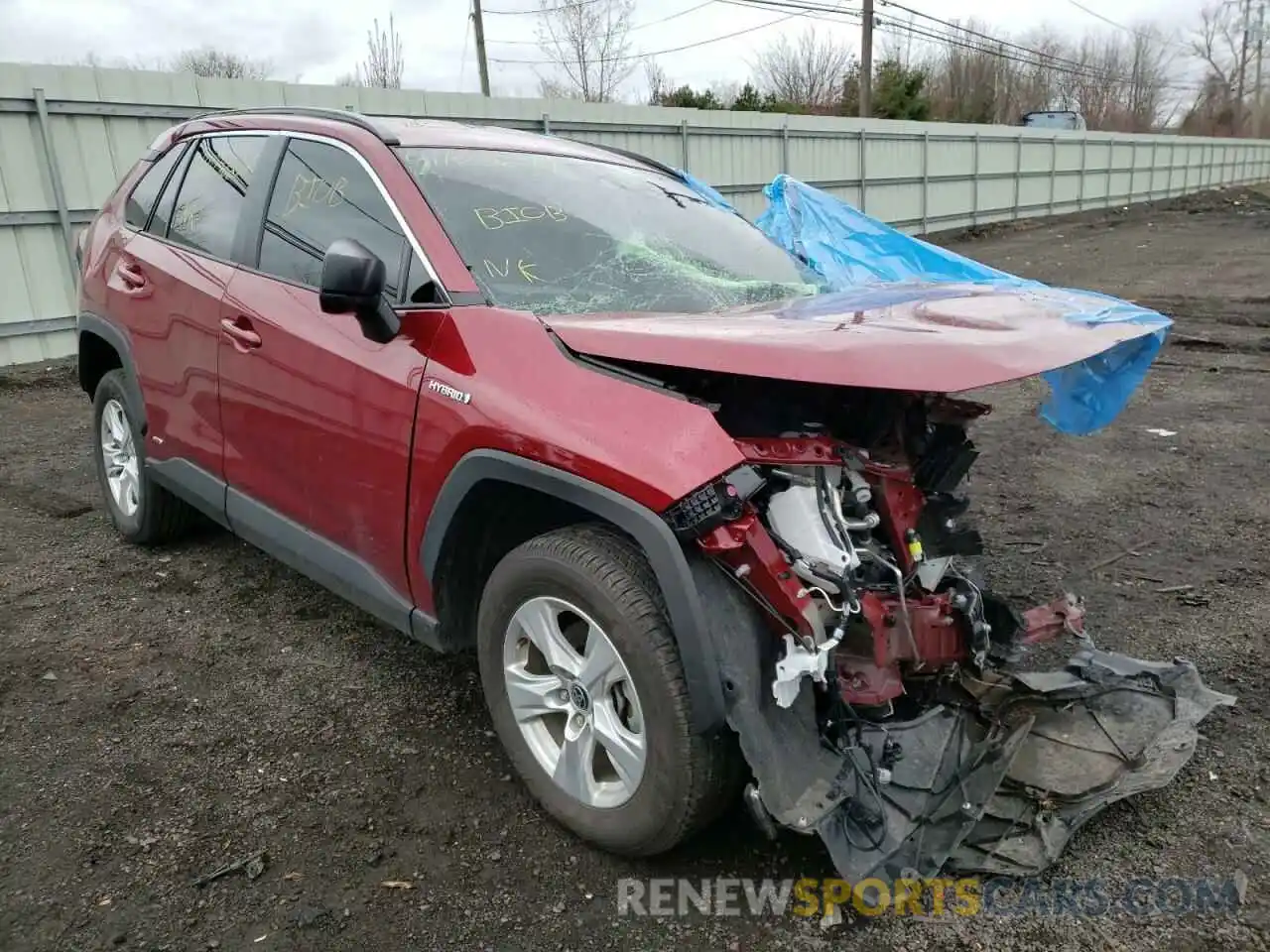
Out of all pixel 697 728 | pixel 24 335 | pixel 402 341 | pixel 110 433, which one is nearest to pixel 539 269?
pixel 402 341

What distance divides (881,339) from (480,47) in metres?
28.9

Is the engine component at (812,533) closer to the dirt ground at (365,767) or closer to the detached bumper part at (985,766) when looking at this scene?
the detached bumper part at (985,766)

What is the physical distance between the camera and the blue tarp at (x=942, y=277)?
114 inches

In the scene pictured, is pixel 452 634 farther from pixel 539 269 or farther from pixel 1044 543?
pixel 1044 543

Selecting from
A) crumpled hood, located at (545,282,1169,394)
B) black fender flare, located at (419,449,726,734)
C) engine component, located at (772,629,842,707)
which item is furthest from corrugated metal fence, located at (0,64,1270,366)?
engine component, located at (772,629,842,707)

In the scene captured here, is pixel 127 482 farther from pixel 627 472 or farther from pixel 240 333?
pixel 627 472

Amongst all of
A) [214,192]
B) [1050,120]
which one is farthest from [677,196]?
[1050,120]

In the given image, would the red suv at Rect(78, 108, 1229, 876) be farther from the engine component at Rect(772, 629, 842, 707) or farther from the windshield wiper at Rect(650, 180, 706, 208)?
the windshield wiper at Rect(650, 180, 706, 208)

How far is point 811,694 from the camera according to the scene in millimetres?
2348

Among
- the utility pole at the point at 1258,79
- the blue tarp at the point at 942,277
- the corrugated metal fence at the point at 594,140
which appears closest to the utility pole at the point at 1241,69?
the utility pole at the point at 1258,79

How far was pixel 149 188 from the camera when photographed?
4379 millimetres

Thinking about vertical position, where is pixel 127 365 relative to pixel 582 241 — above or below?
below

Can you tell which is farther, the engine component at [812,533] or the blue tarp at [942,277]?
the blue tarp at [942,277]

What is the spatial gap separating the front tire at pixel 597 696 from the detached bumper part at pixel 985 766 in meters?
0.19
